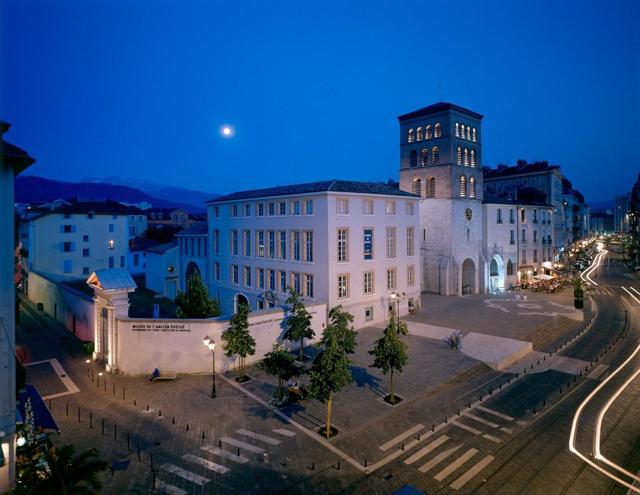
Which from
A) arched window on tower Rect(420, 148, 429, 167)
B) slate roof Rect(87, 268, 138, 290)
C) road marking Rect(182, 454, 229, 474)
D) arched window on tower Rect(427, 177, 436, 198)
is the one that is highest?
arched window on tower Rect(420, 148, 429, 167)

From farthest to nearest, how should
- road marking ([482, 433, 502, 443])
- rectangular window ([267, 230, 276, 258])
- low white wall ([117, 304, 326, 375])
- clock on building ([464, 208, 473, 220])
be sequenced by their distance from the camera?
clock on building ([464, 208, 473, 220]) → rectangular window ([267, 230, 276, 258]) → low white wall ([117, 304, 326, 375]) → road marking ([482, 433, 502, 443])

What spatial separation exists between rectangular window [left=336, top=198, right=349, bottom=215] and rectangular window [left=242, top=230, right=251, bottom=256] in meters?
11.4

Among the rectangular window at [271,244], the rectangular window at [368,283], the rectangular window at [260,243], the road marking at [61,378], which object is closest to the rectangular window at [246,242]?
the rectangular window at [260,243]

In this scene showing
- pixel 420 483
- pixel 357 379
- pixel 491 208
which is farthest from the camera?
pixel 491 208

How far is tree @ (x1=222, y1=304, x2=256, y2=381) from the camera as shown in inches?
918

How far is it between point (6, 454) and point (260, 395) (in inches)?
445

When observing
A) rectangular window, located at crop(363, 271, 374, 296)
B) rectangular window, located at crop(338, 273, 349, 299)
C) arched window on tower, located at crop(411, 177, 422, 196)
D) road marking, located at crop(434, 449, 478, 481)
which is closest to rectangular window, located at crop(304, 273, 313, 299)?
rectangular window, located at crop(338, 273, 349, 299)

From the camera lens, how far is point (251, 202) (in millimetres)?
39969

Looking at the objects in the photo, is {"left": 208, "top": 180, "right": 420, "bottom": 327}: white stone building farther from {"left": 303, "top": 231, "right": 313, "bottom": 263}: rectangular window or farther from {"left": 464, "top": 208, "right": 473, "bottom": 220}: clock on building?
{"left": 464, "top": 208, "right": 473, "bottom": 220}: clock on building

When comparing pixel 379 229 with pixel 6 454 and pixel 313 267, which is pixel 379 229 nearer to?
pixel 313 267

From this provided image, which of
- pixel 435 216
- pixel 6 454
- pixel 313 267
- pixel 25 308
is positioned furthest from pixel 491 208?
pixel 25 308

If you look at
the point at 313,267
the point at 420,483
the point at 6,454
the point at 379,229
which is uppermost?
the point at 379,229

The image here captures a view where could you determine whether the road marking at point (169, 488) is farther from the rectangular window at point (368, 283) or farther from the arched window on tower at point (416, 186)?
the arched window on tower at point (416, 186)

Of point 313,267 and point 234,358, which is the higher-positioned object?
point 313,267
